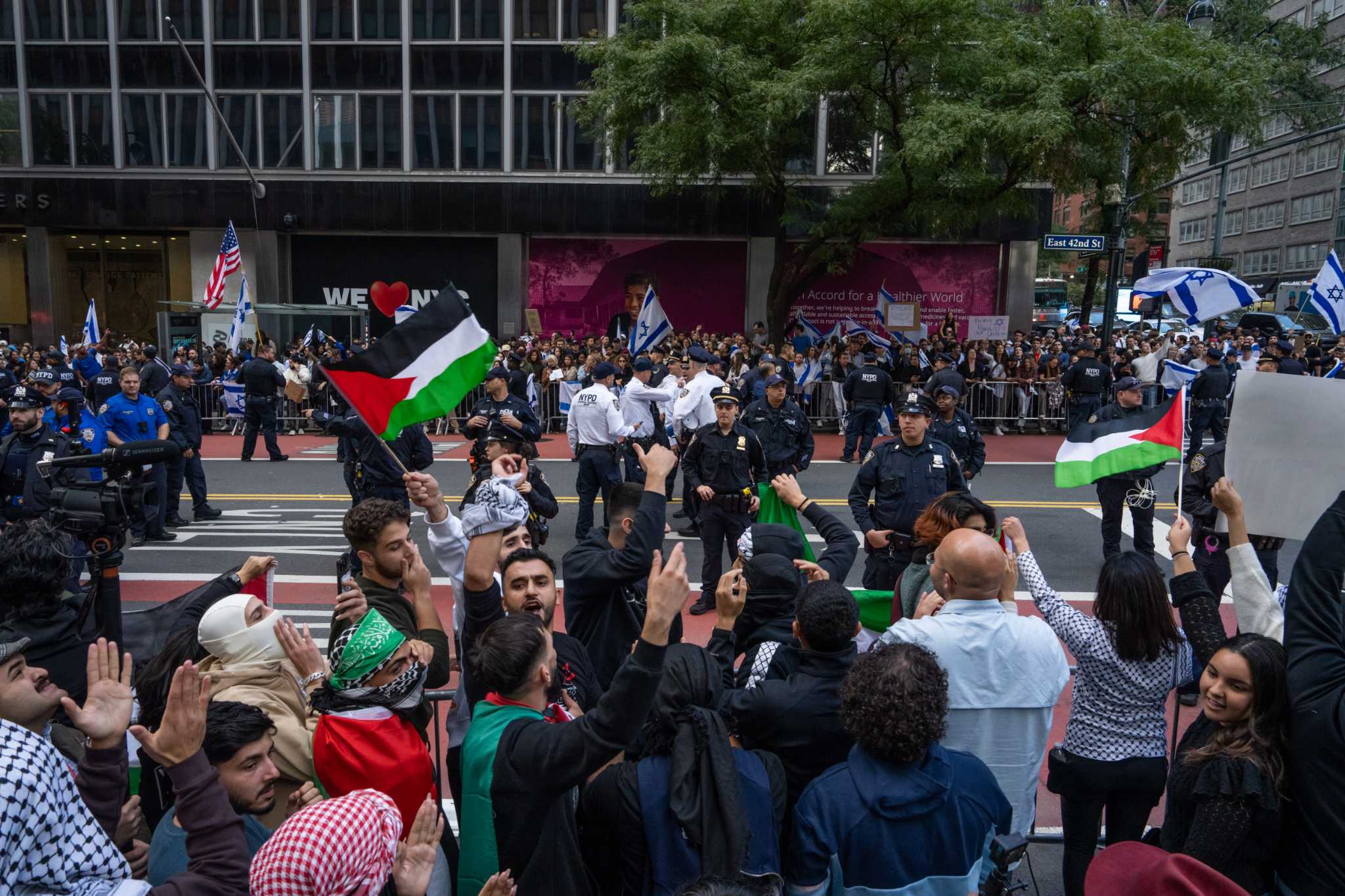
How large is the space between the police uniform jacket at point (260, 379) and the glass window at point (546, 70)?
1556 centimetres

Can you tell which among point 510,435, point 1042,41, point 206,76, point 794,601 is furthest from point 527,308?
point 794,601

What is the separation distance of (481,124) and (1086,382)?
18721 millimetres

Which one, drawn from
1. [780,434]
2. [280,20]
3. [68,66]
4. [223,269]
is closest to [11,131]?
[68,66]

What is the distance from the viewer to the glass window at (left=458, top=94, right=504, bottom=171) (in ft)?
93.2

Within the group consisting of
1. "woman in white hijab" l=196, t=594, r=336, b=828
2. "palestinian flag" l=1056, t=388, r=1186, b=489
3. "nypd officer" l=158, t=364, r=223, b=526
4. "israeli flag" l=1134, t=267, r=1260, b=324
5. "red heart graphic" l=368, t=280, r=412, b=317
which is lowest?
"nypd officer" l=158, t=364, r=223, b=526

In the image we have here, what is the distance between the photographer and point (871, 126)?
69.0ft

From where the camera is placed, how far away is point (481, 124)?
2845 cm

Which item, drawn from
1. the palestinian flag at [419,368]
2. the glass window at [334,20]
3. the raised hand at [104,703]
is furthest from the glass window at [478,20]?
the raised hand at [104,703]

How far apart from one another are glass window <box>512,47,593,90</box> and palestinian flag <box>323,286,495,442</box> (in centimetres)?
2471

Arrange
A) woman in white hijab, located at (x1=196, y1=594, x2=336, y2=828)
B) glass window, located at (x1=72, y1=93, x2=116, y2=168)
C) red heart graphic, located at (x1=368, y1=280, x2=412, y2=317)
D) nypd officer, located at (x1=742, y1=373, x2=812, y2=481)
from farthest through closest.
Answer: glass window, located at (x1=72, y1=93, x2=116, y2=168)
nypd officer, located at (x1=742, y1=373, x2=812, y2=481)
red heart graphic, located at (x1=368, y1=280, x2=412, y2=317)
woman in white hijab, located at (x1=196, y1=594, x2=336, y2=828)

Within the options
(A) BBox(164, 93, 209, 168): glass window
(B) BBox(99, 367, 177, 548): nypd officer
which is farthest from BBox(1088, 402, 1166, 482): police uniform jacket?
(A) BBox(164, 93, 209, 168): glass window

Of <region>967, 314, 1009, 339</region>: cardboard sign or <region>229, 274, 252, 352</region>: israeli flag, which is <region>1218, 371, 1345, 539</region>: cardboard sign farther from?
<region>967, 314, 1009, 339</region>: cardboard sign

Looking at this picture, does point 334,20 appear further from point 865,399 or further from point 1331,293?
point 1331,293

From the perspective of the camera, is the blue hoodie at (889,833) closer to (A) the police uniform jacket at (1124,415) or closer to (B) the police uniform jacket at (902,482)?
(B) the police uniform jacket at (902,482)
